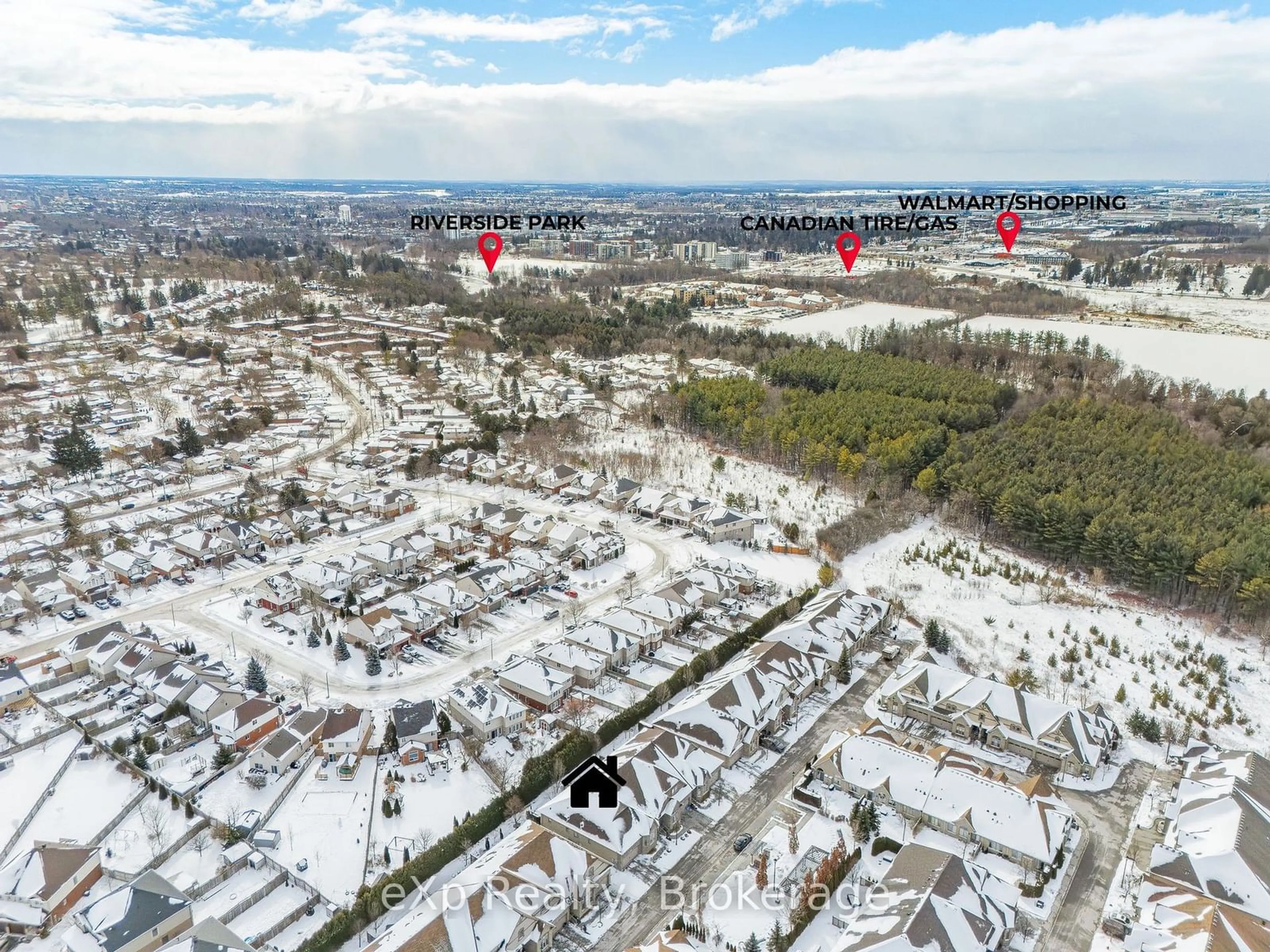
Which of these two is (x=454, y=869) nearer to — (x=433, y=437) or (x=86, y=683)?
(x=86, y=683)

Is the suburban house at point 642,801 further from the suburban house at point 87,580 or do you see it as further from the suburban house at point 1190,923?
the suburban house at point 87,580

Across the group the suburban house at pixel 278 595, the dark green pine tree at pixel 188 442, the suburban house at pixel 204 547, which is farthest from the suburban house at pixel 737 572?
the dark green pine tree at pixel 188 442

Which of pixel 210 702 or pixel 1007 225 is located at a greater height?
pixel 1007 225

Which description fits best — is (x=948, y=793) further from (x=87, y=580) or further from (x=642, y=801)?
(x=87, y=580)

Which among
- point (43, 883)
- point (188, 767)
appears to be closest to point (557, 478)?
point (188, 767)

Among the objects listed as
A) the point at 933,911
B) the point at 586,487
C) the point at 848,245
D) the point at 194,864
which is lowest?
the point at 194,864

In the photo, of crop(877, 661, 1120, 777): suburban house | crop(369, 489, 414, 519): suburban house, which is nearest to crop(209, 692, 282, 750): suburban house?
crop(369, 489, 414, 519): suburban house
